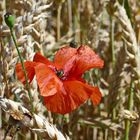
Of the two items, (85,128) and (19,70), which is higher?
(19,70)

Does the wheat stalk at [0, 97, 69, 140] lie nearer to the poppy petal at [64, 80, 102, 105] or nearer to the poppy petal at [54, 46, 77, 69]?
the poppy petal at [64, 80, 102, 105]

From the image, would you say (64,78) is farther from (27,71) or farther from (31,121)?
(31,121)

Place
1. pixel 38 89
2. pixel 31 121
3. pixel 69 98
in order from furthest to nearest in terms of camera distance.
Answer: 1. pixel 38 89
2. pixel 69 98
3. pixel 31 121

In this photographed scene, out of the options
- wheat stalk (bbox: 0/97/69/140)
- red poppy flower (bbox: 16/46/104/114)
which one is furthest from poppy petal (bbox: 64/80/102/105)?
wheat stalk (bbox: 0/97/69/140)

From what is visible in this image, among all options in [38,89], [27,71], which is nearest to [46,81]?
[27,71]

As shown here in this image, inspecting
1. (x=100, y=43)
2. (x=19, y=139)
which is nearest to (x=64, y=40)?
(x=100, y=43)

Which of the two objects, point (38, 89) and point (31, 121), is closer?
point (31, 121)

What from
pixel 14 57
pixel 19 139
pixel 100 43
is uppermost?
pixel 14 57

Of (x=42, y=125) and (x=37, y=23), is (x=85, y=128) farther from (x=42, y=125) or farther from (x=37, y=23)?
(x=42, y=125)
